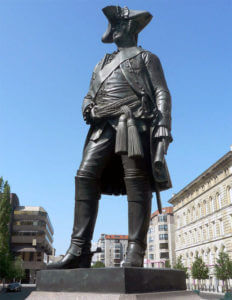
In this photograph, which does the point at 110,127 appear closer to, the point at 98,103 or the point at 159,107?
the point at 98,103

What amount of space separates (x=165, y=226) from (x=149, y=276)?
85.4 meters

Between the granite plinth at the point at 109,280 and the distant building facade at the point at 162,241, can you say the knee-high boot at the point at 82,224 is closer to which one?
the granite plinth at the point at 109,280

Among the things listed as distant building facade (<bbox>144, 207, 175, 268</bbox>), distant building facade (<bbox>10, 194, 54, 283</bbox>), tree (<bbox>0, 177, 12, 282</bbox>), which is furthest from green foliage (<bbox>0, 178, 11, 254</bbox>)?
distant building facade (<bbox>144, 207, 175, 268</bbox>)

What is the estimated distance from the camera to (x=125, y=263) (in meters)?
3.38

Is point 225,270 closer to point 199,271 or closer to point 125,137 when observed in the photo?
point 199,271

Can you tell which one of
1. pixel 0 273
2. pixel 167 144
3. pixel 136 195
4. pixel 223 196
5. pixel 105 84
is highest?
pixel 223 196

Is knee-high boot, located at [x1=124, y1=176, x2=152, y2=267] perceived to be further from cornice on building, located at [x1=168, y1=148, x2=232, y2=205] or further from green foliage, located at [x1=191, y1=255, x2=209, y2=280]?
green foliage, located at [x1=191, y1=255, x2=209, y2=280]

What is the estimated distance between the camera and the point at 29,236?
77.1 meters

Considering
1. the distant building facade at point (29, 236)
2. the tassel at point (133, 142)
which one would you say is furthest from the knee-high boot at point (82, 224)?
the distant building facade at point (29, 236)

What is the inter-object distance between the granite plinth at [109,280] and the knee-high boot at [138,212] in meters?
0.37

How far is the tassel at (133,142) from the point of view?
3.82m

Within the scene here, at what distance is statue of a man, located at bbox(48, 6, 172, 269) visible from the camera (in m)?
3.75

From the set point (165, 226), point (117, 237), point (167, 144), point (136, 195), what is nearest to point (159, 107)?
point (167, 144)

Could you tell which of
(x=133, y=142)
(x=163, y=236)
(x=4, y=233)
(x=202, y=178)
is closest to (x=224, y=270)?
(x=202, y=178)
